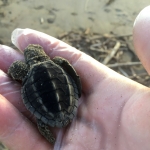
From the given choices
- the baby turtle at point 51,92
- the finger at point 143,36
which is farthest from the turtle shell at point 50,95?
the finger at point 143,36

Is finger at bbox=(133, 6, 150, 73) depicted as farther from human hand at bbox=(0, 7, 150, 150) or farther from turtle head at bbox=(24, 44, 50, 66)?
turtle head at bbox=(24, 44, 50, 66)

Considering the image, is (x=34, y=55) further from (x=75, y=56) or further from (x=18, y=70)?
(x=75, y=56)

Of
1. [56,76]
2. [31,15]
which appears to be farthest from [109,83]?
[31,15]

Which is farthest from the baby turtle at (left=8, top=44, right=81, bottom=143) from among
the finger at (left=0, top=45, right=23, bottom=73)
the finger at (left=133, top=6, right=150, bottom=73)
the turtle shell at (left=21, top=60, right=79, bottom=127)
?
the finger at (left=133, top=6, right=150, bottom=73)

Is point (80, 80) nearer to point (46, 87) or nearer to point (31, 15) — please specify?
point (46, 87)

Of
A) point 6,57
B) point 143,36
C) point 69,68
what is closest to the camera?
point 143,36

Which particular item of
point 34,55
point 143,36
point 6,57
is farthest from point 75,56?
point 143,36
